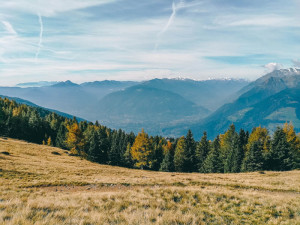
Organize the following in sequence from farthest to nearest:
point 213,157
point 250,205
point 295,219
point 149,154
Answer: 1. point 149,154
2. point 213,157
3. point 250,205
4. point 295,219

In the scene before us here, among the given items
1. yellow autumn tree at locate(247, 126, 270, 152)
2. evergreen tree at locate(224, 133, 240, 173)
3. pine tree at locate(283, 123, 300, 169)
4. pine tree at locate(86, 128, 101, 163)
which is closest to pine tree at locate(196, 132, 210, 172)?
evergreen tree at locate(224, 133, 240, 173)

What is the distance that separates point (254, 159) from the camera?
4781cm

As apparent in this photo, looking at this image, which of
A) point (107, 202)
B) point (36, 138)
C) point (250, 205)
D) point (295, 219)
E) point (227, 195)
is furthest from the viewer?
point (36, 138)

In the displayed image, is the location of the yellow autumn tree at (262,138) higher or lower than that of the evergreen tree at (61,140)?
higher

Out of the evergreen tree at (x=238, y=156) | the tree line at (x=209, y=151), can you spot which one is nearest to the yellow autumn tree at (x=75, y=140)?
the tree line at (x=209, y=151)

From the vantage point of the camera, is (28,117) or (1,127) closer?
(1,127)

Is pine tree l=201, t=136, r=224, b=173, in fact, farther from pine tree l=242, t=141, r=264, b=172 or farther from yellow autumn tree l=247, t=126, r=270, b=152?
yellow autumn tree l=247, t=126, r=270, b=152

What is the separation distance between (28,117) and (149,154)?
6002 cm

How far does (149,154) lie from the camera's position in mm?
58344

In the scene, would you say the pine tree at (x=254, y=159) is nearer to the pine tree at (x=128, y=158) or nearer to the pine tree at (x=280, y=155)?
the pine tree at (x=280, y=155)

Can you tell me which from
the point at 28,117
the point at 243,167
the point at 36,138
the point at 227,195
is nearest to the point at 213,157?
the point at 243,167

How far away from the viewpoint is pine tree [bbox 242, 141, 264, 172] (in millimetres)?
47438

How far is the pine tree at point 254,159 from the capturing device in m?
47.4

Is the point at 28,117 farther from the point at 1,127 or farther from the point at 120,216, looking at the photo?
the point at 120,216
